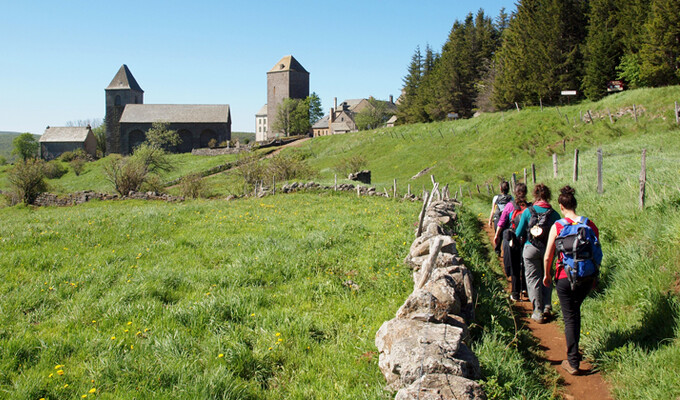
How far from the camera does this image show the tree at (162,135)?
74375mm

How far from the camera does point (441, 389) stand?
3.22 metres

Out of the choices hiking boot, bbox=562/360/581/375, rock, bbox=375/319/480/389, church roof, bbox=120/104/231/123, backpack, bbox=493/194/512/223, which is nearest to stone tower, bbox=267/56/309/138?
church roof, bbox=120/104/231/123

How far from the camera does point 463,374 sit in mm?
3564

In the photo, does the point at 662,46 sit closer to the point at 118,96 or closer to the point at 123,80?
the point at 123,80

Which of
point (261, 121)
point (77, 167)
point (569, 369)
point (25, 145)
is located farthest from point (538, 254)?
point (261, 121)

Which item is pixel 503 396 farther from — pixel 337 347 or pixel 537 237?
pixel 537 237

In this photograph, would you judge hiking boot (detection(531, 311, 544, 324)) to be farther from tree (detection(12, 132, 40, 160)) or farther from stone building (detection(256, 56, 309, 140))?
Result: tree (detection(12, 132, 40, 160))

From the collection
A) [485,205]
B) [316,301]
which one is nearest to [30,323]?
[316,301]

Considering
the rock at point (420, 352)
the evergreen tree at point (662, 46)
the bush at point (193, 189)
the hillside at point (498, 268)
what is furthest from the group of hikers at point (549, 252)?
the evergreen tree at point (662, 46)

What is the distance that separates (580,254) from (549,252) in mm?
605

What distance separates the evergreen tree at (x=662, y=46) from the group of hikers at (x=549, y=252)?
28337 millimetres

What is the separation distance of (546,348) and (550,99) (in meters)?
39.2

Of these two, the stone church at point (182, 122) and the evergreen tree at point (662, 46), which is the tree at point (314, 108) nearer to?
the stone church at point (182, 122)

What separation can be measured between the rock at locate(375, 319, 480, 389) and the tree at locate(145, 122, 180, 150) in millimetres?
75018
